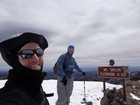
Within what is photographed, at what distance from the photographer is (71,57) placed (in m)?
9.08

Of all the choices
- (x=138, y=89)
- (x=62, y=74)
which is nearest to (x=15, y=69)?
(x=62, y=74)

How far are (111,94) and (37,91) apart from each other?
10.00 m

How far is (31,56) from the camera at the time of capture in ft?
6.49

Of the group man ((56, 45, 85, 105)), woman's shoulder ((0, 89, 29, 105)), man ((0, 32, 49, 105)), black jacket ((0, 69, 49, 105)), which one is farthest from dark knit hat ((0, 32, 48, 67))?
man ((56, 45, 85, 105))

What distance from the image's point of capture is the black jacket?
5.08 feet

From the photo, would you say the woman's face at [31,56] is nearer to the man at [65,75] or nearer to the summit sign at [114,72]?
the man at [65,75]

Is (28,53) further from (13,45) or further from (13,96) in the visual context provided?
(13,96)

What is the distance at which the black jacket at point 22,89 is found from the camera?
5.08ft

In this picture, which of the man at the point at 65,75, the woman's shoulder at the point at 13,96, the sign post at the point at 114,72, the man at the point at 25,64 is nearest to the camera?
the woman's shoulder at the point at 13,96

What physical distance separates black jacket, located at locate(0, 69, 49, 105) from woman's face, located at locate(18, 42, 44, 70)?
7cm

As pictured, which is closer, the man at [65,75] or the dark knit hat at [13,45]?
the dark knit hat at [13,45]

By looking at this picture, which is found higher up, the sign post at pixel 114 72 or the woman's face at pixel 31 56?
the woman's face at pixel 31 56

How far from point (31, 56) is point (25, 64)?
0.10 m

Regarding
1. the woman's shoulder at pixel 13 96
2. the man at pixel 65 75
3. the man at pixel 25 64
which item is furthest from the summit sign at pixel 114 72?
the woman's shoulder at pixel 13 96
